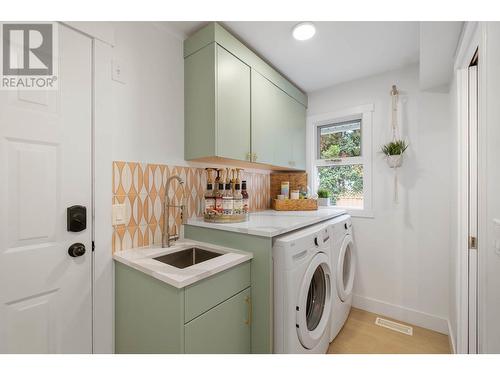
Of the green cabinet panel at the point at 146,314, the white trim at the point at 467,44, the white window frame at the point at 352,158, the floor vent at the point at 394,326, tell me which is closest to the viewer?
the green cabinet panel at the point at 146,314

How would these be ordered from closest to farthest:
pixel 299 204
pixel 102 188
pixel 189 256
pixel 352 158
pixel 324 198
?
pixel 102 188, pixel 189 256, pixel 299 204, pixel 352 158, pixel 324 198

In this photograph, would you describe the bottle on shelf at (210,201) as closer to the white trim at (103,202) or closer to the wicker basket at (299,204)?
the white trim at (103,202)

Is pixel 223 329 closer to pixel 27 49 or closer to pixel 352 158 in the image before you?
pixel 27 49

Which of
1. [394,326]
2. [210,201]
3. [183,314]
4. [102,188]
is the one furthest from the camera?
[394,326]

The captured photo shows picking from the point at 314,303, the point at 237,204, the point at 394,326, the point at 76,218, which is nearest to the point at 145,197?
the point at 76,218

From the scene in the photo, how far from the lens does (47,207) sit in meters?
1.08

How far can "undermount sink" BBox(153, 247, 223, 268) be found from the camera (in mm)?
1395

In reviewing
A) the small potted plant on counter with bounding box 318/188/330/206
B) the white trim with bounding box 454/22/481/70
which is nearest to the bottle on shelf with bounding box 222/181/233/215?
the small potted plant on counter with bounding box 318/188/330/206

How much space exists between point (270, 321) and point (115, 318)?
2.87ft

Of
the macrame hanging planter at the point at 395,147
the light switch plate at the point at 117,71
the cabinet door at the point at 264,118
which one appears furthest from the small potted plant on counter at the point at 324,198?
the light switch plate at the point at 117,71

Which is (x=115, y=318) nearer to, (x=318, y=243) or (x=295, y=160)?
(x=318, y=243)

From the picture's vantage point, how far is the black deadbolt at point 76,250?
114 cm

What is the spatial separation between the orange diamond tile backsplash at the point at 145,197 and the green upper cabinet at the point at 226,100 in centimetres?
23

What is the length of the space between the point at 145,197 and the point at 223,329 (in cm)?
88
